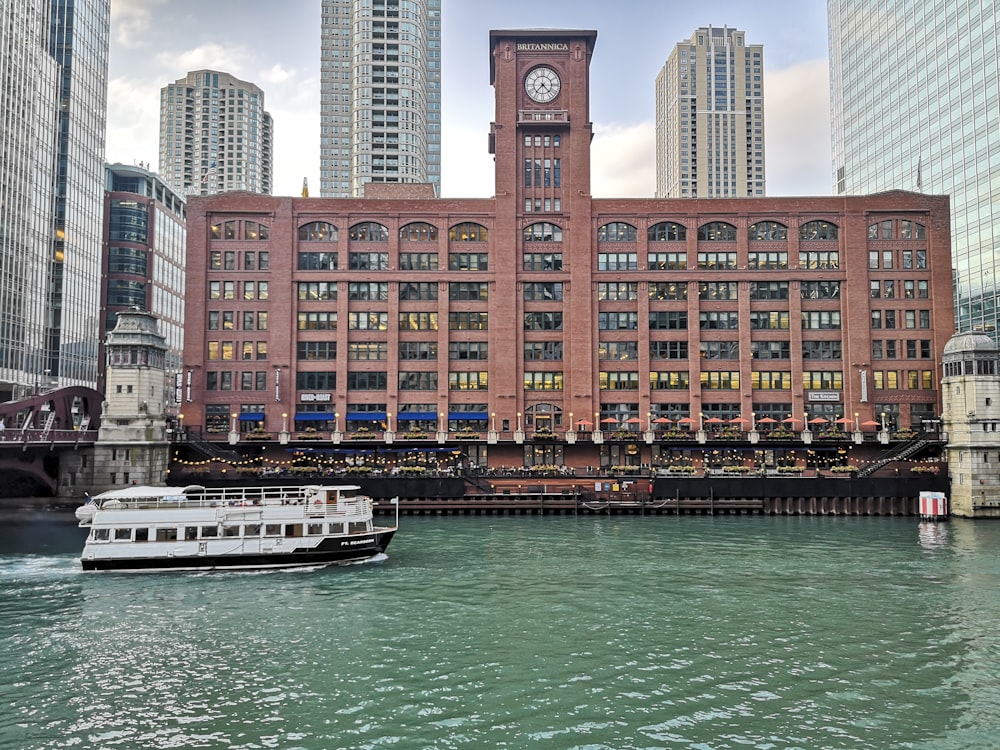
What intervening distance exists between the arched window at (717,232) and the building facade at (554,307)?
26cm

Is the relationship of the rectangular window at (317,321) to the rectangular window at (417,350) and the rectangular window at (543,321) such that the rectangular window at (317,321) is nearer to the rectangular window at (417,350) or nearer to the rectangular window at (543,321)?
the rectangular window at (417,350)

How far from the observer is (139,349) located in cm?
8056

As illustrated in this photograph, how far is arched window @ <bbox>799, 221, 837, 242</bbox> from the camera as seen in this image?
99062 millimetres

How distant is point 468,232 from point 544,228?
9.94 metres

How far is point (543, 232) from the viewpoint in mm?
100062

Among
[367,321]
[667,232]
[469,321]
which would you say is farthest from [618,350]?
[367,321]

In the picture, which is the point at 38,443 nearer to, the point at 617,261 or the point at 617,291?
the point at 617,291

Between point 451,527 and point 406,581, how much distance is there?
79.1 ft

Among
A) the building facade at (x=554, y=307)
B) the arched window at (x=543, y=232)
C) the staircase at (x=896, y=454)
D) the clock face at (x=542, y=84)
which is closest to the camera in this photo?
the staircase at (x=896, y=454)

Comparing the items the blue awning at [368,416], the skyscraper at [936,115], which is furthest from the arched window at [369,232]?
the skyscraper at [936,115]

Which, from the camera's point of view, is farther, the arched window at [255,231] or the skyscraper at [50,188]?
the skyscraper at [50,188]

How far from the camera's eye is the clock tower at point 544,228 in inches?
3851

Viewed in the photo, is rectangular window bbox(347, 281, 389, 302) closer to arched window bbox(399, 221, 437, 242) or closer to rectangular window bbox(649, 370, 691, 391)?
arched window bbox(399, 221, 437, 242)

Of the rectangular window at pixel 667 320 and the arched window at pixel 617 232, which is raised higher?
the arched window at pixel 617 232
